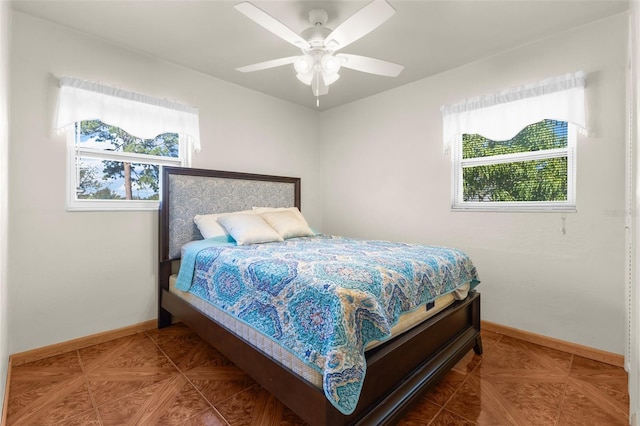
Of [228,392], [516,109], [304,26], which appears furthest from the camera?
[516,109]

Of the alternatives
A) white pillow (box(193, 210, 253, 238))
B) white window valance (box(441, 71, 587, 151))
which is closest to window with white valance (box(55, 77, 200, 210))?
white pillow (box(193, 210, 253, 238))

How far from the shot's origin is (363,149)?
151 inches

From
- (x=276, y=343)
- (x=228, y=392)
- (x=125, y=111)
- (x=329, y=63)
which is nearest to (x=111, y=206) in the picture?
(x=125, y=111)

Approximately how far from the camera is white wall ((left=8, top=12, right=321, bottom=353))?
7.16 feet

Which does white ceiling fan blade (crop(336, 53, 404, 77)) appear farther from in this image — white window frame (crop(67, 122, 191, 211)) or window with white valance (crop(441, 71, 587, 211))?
white window frame (crop(67, 122, 191, 211))

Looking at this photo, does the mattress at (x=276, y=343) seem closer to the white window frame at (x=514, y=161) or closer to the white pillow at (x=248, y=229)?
the white pillow at (x=248, y=229)

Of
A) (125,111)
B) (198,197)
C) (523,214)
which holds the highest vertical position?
(125,111)

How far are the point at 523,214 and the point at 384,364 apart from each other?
201cm

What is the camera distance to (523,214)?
2.64 meters

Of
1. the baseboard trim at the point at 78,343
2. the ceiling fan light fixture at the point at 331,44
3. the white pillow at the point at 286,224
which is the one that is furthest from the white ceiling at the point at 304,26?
the baseboard trim at the point at 78,343

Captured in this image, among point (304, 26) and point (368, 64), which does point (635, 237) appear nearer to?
point (368, 64)

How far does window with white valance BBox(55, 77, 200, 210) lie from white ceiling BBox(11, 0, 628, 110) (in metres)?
0.47

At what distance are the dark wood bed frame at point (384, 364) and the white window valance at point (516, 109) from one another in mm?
1488

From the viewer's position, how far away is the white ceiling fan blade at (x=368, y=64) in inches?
78.6
